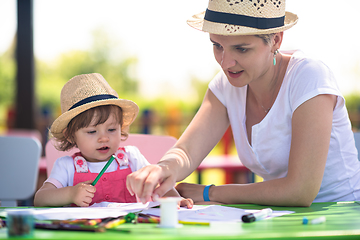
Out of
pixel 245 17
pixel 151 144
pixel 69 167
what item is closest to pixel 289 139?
pixel 245 17

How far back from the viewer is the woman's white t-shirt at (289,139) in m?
1.37

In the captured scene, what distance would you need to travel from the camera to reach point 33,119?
4566mm

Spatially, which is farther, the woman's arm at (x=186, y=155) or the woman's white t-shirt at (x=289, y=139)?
the woman's white t-shirt at (x=289, y=139)

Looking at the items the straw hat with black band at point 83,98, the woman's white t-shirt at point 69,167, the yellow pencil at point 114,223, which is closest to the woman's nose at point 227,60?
the straw hat with black band at point 83,98

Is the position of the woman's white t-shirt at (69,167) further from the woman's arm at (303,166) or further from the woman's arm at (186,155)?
the woman's arm at (303,166)

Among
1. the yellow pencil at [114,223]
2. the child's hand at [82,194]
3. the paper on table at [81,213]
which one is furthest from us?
the child's hand at [82,194]

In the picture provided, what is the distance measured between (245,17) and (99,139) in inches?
29.8

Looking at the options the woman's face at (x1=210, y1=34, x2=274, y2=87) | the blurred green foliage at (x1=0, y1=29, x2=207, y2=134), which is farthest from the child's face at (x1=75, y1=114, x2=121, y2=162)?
the blurred green foliage at (x1=0, y1=29, x2=207, y2=134)

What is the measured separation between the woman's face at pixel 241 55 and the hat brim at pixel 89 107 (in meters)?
0.45

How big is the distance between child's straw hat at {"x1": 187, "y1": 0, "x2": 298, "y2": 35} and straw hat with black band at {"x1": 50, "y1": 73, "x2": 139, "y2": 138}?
501 mm

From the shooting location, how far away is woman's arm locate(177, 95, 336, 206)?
120cm

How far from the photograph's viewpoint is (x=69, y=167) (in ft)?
4.95

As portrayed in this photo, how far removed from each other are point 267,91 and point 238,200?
55cm

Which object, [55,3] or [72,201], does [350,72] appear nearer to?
[55,3]
